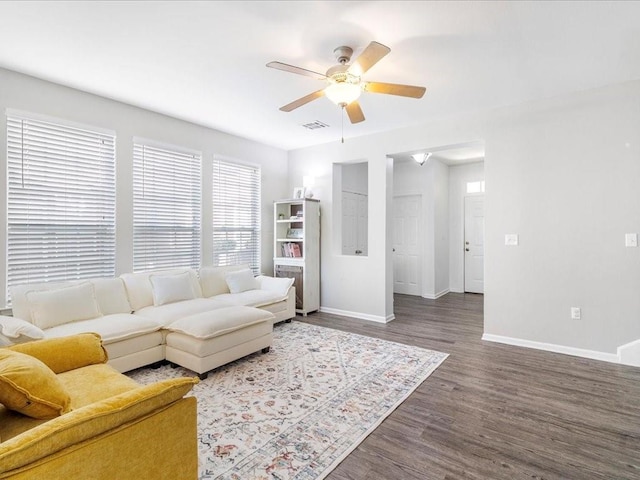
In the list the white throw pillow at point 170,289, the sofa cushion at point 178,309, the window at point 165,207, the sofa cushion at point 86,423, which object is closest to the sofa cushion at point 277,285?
the sofa cushion at point 178,309

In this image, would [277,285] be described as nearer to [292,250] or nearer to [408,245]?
[292,250]

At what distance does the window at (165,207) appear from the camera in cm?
412

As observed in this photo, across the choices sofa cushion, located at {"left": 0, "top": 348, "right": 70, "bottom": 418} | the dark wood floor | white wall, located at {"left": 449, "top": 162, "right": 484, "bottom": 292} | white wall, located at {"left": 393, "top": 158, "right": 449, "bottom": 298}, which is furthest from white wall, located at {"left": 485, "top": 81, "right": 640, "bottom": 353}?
sofa cushion, located at {"left": 0, "top": 348, "right": 70, "bottom": 418}

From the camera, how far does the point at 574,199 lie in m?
3.58

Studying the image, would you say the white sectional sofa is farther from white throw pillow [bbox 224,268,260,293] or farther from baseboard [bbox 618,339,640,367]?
baseboard [bbox 618,339,640,367]

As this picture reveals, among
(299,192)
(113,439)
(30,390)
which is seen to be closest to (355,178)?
(299,192)

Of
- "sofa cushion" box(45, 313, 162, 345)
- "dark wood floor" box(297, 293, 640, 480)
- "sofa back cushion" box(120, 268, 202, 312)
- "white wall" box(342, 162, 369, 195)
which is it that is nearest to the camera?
"dark wood floor" box(297, 293, 640, 480)

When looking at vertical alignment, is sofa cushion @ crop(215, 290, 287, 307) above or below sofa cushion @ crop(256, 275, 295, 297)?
below

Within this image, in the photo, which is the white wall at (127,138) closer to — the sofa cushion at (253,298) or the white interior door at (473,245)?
the sofa cushion at (253,298)

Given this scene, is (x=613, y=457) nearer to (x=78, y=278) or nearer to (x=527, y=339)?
(x=527, y=339)

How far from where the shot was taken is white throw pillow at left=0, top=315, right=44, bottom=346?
2.41m

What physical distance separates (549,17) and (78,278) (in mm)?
4784

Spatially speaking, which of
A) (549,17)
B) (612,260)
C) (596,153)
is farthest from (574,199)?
(549,17)

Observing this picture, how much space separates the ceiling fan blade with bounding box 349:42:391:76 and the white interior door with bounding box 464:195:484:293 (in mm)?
5595
